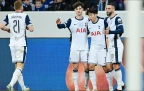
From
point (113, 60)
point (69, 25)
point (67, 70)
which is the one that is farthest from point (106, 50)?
point (67, 70)

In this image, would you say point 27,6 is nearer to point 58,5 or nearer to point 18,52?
point 58,5

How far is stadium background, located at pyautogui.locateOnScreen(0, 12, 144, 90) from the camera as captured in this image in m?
10.6

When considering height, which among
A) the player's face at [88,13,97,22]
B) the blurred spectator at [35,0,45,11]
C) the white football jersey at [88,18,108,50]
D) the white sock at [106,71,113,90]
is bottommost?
the white sock at [106,71,113,90]

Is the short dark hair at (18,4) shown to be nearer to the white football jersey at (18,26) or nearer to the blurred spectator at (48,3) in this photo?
the white football jersey at (18,26)

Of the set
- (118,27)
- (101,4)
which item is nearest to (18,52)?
(118,27)

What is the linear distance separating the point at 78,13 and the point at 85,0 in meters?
1.57

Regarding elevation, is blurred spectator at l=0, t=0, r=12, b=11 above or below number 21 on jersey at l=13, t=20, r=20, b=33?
→ above

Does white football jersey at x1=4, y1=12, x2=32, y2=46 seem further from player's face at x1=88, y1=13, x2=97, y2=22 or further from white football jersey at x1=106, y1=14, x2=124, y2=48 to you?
white football jersey at x1=106, y1=14, x2=124, y2=48

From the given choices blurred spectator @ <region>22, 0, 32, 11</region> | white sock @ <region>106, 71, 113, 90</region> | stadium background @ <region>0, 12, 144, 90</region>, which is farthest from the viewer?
blurred spectator @ <region>22, 0, 32, 11</region>

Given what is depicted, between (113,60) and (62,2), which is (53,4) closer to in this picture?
(62,2)

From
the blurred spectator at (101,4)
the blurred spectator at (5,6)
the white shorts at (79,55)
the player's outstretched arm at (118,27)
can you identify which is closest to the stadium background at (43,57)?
the blurred spectator at (5,6)

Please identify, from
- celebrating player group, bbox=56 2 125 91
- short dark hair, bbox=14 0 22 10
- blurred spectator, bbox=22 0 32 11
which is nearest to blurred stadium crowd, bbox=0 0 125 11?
blurred spectator, bbox=22 0 32 11

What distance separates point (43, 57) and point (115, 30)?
236cm

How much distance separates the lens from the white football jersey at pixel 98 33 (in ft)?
30.2
